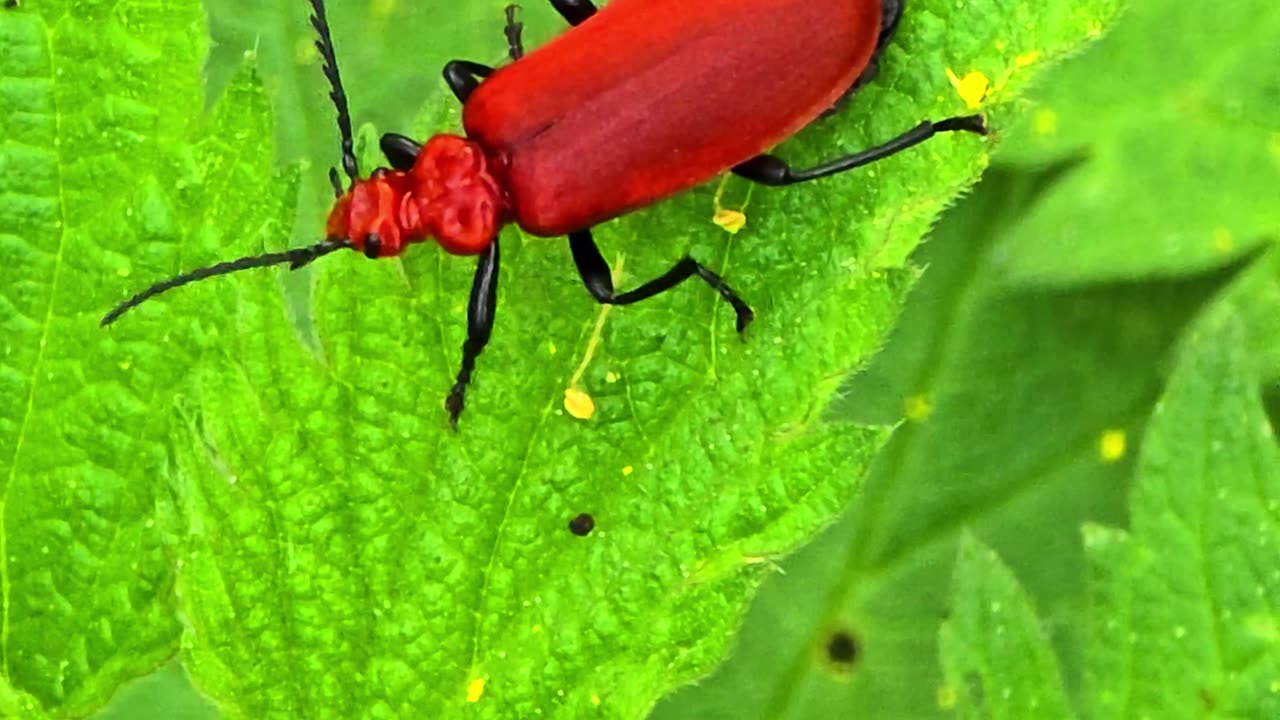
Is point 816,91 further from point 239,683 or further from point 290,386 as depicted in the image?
point 239,683

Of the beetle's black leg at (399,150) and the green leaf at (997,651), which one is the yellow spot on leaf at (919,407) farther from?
the beetle's black leg at (399,150)

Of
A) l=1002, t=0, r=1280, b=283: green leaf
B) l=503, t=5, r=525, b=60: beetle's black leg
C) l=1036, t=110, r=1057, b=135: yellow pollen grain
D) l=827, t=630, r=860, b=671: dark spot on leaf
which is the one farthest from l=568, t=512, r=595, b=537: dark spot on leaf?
l=1036, t=110, r=1057, b=135: yellow pollen grain

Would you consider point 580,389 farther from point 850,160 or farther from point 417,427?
point 850,160

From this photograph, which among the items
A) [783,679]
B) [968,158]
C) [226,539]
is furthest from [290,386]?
[783,679]

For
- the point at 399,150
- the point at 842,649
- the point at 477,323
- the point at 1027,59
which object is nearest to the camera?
the point at 1027,59

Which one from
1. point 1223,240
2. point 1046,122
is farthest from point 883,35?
point 1223,240

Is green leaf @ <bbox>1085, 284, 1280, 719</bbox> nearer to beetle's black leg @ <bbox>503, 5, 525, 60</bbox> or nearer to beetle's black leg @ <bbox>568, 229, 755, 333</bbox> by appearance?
beetle's black leg @ <bbox>568, 229, 755, 333</bbox>
